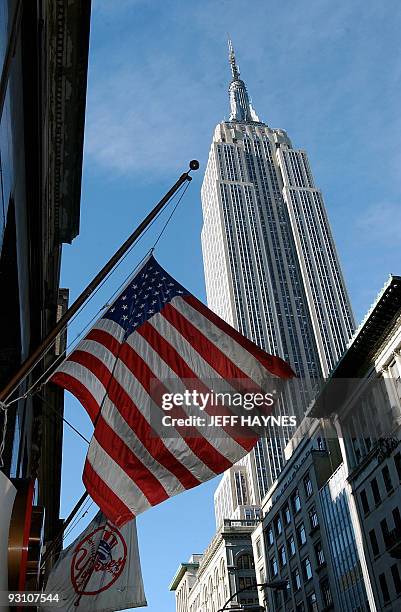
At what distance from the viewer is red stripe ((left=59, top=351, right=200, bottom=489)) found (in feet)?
30.0

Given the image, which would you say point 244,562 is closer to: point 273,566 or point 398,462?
point 273,566

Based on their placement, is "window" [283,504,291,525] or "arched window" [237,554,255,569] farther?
"arched window" [237,554,255,569]

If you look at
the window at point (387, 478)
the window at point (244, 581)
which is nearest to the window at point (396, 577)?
the window at point (387, 478)

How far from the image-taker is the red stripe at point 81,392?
9133 millimetres

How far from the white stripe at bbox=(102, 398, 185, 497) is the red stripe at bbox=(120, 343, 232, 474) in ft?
1.76

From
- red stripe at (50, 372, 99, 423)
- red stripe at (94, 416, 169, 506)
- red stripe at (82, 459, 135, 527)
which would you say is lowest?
red stripe at (82, 459, 135, 527)

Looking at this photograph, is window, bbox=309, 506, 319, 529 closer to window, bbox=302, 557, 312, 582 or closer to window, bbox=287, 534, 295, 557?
window, bbox=302, 557, 312, 582

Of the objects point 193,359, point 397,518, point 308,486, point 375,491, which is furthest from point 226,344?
point 308,486

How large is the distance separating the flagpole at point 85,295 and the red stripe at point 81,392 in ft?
4.68

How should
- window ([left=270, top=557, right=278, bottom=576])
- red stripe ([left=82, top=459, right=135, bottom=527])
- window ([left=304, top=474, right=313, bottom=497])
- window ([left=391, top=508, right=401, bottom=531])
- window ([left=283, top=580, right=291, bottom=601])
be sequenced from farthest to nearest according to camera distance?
1. window ([left=270, top=557, right=278, bottom=576])
2. window ([left=283, top=580, right=291, bottom=601])
3. window ([left=304, top=474, right=313, bottom=497])
4. window ([left=391, top=508, right=401, bottom=531])
5. red stripe ([left=82, top=459, right=135, bottom=527])

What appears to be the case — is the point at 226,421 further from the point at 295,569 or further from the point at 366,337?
the point at 295,569

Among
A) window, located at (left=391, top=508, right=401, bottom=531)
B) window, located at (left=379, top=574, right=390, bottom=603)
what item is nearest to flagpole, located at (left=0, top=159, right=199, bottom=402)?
window, located at (left=391, top=508, right=401, bottom=531)

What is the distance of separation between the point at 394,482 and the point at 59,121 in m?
35.7

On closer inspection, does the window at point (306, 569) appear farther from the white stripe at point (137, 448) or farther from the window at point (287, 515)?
the white stripe at point (137, 448)
